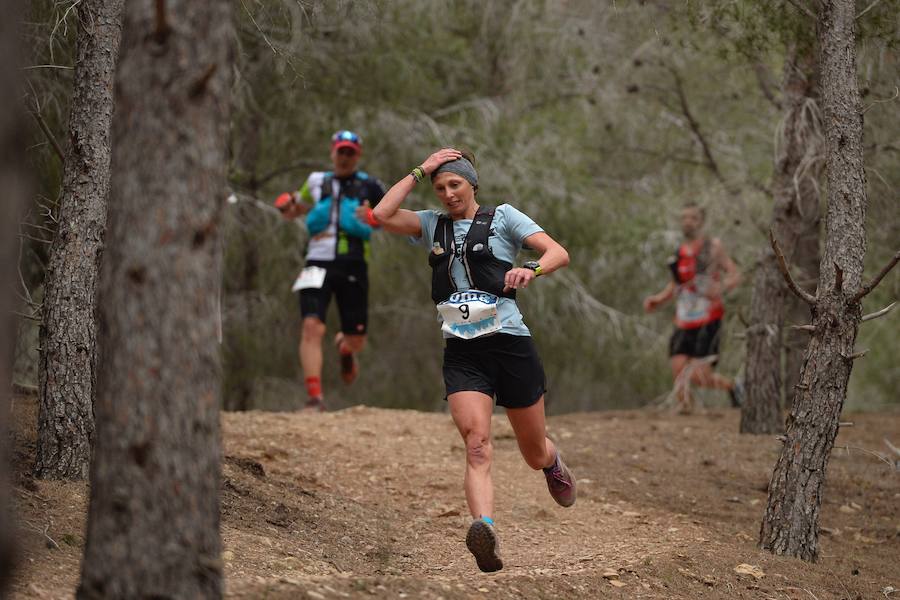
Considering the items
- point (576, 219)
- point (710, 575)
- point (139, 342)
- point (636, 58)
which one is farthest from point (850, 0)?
point (576, 219)

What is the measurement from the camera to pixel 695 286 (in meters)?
11.9

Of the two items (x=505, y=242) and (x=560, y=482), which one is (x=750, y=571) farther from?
(x=505, y=242)

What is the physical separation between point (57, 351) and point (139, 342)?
2743 millimetres

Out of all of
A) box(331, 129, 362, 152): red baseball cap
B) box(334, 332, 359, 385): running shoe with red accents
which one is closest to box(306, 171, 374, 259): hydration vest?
box(331, 129, 362, 152): red baseball cap

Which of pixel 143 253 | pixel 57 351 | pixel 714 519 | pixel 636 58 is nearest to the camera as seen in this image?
pixel 143 253

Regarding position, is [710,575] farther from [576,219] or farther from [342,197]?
[576,219]

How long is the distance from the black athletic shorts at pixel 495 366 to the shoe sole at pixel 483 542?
31.5 inches

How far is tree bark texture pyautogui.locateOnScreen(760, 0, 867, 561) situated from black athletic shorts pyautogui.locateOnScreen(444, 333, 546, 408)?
1.67m

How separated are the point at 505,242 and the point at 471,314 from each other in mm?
457

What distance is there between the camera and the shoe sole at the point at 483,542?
5.10 metres

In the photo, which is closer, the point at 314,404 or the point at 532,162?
the point at 314,404

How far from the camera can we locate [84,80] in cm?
607

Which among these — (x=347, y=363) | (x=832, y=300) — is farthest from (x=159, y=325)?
(x=347, y=363)

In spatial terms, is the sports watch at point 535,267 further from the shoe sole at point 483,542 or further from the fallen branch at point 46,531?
the fallen branch at point 46,531
